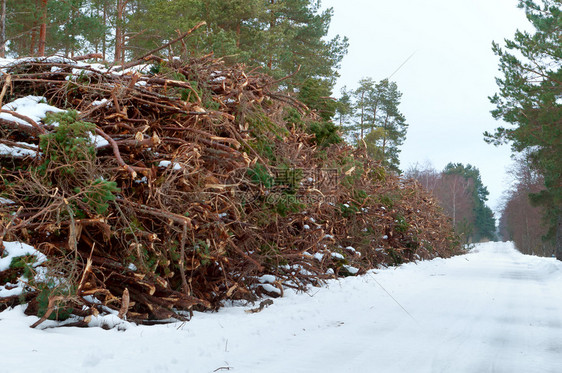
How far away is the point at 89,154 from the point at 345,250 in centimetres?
664

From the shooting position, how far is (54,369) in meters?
2.67

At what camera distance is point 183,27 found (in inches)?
712

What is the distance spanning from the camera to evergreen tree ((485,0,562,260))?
15.2 metres

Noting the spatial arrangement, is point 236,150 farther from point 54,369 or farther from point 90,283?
point 54,369

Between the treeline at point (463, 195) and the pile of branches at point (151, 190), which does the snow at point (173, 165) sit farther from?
the treeline at point (463, 195)

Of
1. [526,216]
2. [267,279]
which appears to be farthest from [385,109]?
[267,279]

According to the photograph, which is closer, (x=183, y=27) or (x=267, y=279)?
(x=267, y=279)

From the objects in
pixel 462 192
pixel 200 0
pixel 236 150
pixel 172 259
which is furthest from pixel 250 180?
pixel 462 192

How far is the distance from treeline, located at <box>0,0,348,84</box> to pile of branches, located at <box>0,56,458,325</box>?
860 cm

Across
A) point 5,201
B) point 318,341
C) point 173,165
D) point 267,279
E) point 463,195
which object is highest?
point 463,195

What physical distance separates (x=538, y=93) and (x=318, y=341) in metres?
16.5

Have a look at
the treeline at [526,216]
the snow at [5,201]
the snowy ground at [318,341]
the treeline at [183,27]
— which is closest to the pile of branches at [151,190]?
the snow at [5,201]

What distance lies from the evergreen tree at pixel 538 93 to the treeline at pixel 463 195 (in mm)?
35133

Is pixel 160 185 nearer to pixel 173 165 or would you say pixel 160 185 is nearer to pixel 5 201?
pixel 173 165
